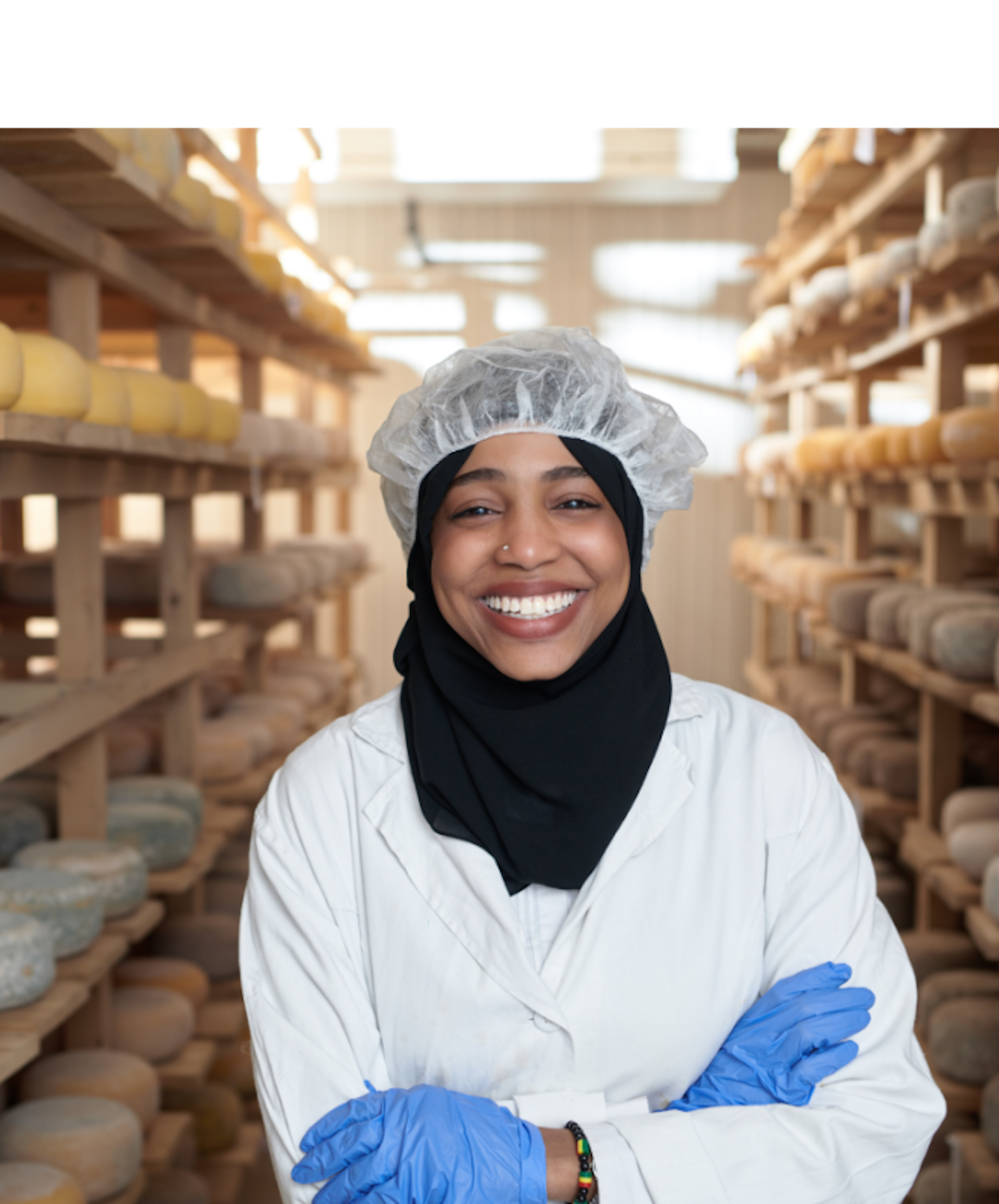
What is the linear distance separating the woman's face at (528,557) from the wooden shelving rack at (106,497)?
2.65 feet

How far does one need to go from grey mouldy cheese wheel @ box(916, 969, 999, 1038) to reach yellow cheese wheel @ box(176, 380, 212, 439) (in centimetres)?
234

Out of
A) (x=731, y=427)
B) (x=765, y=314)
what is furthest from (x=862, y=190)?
(x=731, y=427)

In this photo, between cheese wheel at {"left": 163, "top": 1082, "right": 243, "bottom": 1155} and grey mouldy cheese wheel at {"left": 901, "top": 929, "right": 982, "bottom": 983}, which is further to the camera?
grey mouldy cheese wheel at {"left": 901, "top": 929, "right": 982, "bottom": 983}

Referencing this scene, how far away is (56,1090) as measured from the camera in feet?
8.48

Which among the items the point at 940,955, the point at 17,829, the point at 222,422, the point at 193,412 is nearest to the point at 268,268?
the point at 222,422

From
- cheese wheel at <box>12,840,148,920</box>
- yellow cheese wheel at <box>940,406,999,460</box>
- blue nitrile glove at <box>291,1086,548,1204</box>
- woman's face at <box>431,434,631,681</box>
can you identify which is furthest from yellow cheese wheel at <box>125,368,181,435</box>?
yellow cheese wheel at <box>940,406,999,460</box>

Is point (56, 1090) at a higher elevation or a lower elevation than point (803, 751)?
lower

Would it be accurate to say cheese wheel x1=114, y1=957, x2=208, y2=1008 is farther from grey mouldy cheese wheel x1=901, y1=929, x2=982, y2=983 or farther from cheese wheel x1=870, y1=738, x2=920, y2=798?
cheese wheel x1=870, y1=738, x2=920, y2=798

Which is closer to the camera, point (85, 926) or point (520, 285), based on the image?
point (85, 926)

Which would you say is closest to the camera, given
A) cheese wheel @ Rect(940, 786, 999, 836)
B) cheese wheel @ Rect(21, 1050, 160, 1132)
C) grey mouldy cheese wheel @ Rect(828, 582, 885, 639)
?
cheese wheel @ Rect(21, 1050, 160, 1132)

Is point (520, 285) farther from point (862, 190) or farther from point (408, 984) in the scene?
point (408, 984)

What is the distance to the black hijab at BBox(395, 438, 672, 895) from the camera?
142 centimetres
